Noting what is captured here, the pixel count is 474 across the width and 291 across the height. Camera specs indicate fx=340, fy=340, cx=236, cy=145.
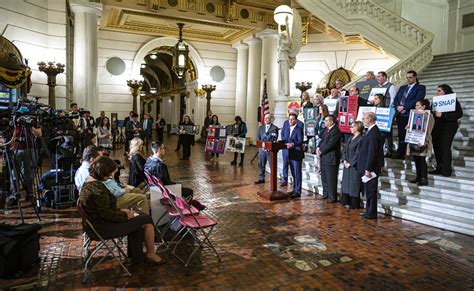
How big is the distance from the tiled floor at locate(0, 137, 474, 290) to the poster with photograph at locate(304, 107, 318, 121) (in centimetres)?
291

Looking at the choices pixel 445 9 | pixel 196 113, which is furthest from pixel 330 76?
pixel 196 113

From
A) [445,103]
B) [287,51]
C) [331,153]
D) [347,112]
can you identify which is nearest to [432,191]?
[445,103]

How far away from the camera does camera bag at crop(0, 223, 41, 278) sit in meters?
3.47

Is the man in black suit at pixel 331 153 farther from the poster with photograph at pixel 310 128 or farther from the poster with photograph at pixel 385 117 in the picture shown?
the poster with photograph at pixel 310 128

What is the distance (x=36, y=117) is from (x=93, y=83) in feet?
32.8

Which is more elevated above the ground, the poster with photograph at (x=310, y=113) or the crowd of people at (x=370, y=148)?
the poster with photograph at (x=310, y=113)

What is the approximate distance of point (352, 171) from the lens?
6242mm

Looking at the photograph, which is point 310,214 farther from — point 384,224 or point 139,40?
point 139,40

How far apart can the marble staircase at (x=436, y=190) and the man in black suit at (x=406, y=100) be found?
0.46 meters

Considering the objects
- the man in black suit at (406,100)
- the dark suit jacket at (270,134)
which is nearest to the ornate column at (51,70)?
the dark suit jacket at (270,134)

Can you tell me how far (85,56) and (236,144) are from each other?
7902 mm

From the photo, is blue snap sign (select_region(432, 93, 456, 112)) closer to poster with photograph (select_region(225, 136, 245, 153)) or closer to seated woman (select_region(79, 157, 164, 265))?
seated woman (select_region(79, 157, 164, 265))

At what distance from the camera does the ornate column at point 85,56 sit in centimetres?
1421

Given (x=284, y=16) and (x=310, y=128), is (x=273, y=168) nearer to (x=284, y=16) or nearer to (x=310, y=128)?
(x=310, y=128)
